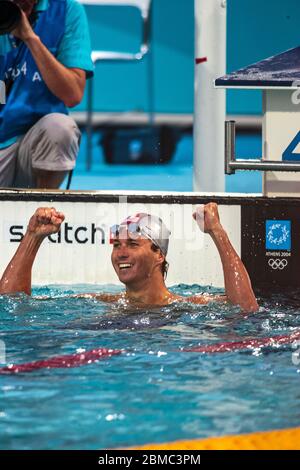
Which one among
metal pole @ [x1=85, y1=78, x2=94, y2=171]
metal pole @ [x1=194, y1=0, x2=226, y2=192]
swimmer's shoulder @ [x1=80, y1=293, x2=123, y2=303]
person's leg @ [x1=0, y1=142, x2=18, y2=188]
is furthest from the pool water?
metal pole @ [x1=85, y1=78, x2=94, y2=171]

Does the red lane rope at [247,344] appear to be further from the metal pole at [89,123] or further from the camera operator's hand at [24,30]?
the metal pole at [89,123]

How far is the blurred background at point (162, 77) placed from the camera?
11.1 m

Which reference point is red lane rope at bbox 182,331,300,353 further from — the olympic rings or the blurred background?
the blurred background

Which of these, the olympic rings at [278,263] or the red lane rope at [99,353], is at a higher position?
the olympic rings at [278,263]

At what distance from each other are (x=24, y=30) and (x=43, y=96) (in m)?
0.46

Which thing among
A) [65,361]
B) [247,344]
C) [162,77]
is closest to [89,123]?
[162,77]

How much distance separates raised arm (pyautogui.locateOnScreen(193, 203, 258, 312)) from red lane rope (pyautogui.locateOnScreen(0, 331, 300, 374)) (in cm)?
30

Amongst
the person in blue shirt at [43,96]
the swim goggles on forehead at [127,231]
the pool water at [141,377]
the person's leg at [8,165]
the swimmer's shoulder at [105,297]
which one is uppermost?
the person in blue shirt at [43,96]

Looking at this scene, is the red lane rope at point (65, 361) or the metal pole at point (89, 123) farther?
the metal pole at point (89, 123)

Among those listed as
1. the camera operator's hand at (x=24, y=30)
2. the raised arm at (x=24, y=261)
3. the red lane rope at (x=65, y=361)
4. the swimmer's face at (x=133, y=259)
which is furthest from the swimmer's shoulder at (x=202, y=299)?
the camera operator's hand at (x=24, y=30)

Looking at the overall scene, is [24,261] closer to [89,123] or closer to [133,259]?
[133,259]

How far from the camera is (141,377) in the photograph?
13.0 ft

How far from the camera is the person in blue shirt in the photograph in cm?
598

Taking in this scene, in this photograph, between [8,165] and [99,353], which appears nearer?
[99,353]
